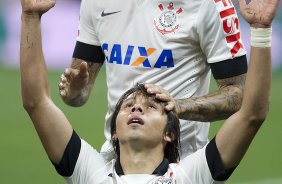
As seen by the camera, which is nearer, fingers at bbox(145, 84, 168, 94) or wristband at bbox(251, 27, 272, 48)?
wristband at bbox(251, 27, 272, 48)

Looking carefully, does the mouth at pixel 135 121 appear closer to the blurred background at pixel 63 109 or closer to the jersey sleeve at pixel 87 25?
the jersey sleeve at pixel 87 25

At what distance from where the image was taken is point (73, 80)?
6664 millimetres

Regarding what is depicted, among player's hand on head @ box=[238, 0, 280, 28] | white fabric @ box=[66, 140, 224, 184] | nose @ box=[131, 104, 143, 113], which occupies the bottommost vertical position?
white fabric @ box=[66, 140, 224, 184]

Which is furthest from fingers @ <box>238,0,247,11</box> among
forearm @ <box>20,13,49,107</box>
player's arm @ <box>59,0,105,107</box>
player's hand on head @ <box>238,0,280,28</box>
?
player's arm @ <box>59,0,105,107</box>

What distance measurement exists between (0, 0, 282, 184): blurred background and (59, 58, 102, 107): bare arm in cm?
381

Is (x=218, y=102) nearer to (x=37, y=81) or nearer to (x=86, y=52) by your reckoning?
(x=86, y=52)

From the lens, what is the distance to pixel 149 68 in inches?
269

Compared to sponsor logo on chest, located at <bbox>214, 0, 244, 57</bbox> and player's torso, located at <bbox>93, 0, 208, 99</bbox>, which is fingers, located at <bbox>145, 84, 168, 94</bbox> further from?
sponsor logo on chest, located at <bbox>214, 0, 244, 57</bbox>

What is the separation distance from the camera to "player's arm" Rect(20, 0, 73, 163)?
602 cm

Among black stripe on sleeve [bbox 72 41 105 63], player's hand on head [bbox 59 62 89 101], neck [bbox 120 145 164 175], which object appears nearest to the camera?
neck [bbox 120 145 164 175]

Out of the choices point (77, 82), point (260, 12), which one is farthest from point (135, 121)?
point (260, 12)

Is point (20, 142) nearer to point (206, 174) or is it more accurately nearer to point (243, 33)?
point (243, 33)

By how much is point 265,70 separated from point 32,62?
1.36 metres

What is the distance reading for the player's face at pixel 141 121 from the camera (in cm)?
612
